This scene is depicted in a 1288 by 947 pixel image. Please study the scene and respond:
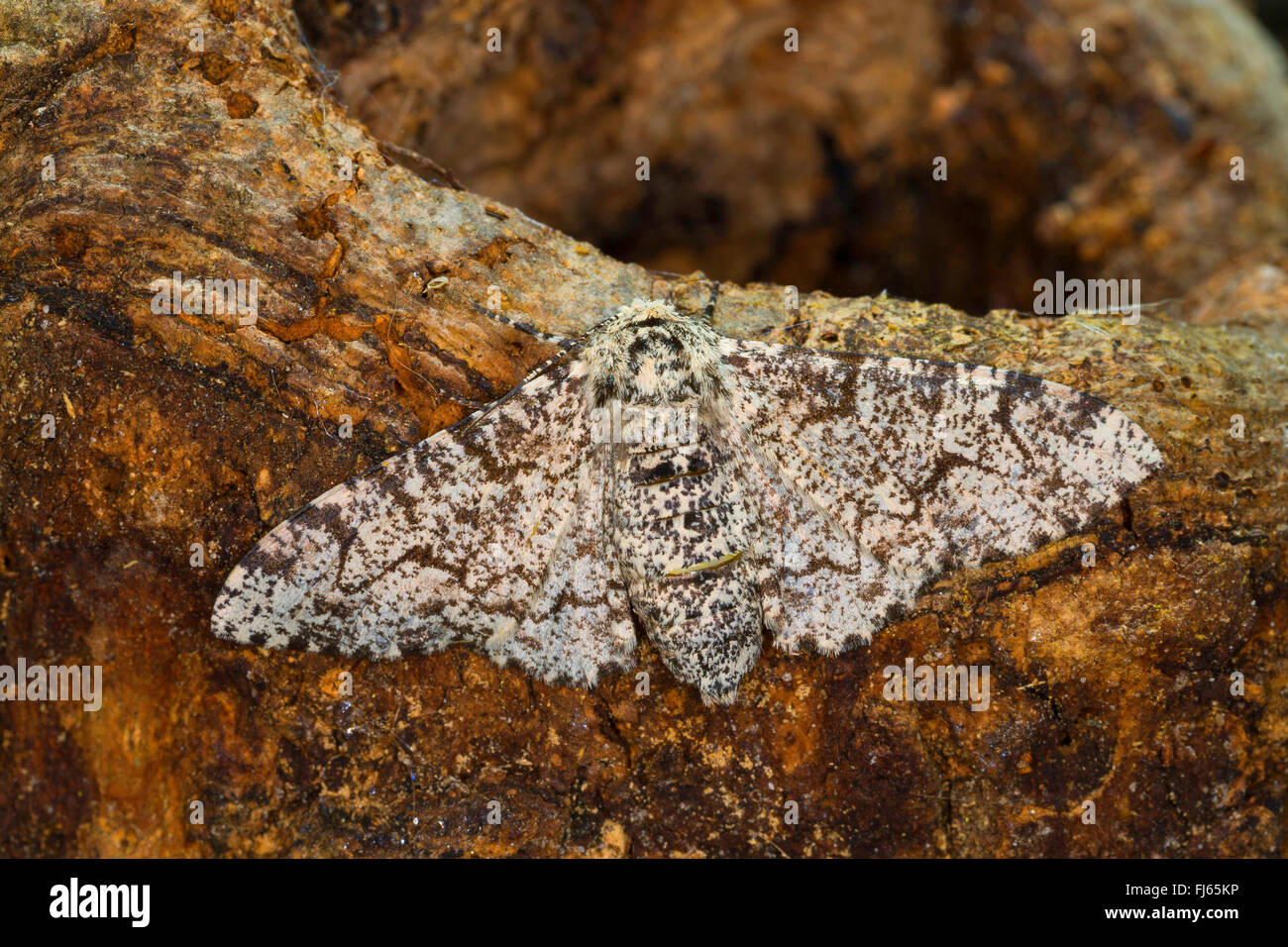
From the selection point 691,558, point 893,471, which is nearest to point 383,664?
point 691,558

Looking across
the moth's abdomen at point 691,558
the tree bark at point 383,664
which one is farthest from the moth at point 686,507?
the tree bark at point 383,664

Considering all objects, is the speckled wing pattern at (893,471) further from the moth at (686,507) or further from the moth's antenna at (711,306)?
the moth's antenna at (711,306)

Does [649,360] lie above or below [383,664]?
above

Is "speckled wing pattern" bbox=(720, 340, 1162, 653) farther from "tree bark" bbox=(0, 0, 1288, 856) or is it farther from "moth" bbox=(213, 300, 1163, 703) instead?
"tree bark" bbox=(0, 0, 1288, 856)

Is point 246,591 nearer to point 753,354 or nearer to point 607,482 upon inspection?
point 607,482

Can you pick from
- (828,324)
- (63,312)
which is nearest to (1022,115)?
(828,324)

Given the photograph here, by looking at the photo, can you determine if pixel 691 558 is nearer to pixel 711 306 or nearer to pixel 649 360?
pixel 649 360
